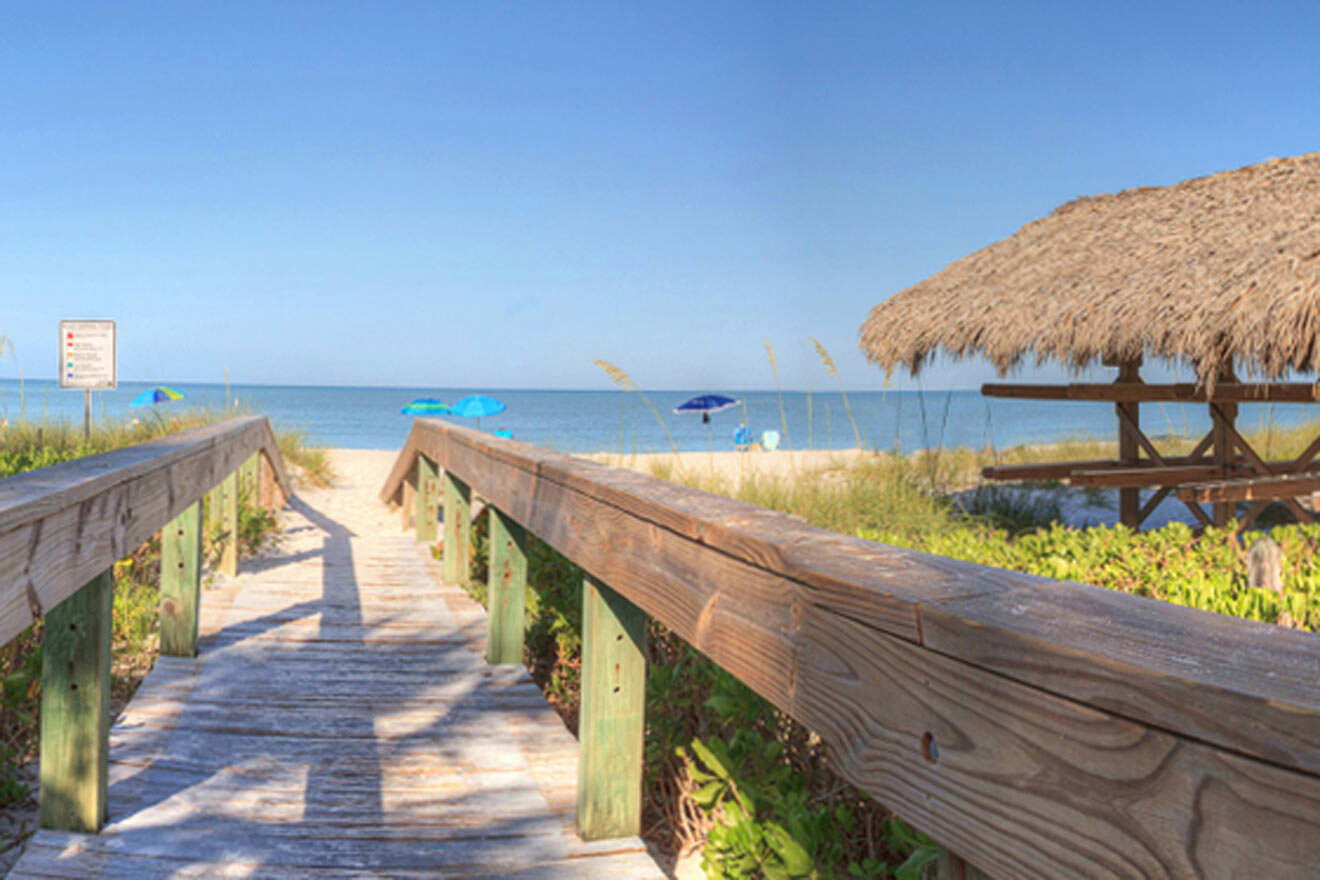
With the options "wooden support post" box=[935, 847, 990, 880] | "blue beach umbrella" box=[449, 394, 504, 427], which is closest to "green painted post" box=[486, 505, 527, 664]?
"wooden support post" box=[935, 847, 990, 880]

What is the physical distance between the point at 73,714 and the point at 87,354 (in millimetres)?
6617

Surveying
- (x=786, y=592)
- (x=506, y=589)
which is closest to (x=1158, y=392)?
(x=506, y=589)

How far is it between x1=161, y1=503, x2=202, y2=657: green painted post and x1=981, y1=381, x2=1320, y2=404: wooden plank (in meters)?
6.18

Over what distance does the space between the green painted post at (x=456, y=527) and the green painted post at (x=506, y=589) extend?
1.24 m

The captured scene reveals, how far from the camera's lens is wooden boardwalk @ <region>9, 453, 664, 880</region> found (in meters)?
2.06

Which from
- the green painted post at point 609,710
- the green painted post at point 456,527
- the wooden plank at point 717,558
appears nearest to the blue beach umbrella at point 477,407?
the green painted post at point 456,527

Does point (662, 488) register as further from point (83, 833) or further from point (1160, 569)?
point (1160, 569)

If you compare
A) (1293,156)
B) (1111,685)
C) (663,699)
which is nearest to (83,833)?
(663,699)

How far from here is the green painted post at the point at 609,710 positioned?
6.81 ft

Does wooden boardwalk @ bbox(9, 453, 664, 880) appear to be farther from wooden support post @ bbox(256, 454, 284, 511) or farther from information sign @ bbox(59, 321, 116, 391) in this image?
information sign @ bbox(59, 321, 116, 391)

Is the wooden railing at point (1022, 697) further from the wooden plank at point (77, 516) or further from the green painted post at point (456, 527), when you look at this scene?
the green painted post at point (456, 527)

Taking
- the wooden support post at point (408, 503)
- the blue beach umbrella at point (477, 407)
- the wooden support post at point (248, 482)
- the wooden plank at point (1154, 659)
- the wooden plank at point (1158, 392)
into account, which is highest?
the wooden plank at point (1158, 392)

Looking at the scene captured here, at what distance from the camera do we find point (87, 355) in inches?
299

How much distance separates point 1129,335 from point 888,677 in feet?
20.9
